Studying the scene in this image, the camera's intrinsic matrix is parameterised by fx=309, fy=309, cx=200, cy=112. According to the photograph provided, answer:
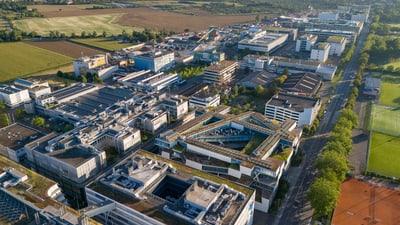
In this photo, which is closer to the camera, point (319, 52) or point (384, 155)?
point (384, 155)

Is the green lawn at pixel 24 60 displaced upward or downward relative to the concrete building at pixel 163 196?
upward

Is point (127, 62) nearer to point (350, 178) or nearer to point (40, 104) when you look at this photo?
point (40, 104)

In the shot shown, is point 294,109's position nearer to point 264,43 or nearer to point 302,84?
point 302,84

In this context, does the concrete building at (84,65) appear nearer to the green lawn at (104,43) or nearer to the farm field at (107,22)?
the green lawn at (104,43)

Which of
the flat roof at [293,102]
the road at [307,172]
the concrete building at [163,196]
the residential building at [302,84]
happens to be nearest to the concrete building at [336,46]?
the road at [307,172]

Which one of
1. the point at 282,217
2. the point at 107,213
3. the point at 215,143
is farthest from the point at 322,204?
the point at 107,213

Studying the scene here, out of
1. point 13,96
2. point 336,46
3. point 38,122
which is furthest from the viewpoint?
point 336,46

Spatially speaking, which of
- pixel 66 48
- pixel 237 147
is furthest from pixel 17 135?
pixel 66 48

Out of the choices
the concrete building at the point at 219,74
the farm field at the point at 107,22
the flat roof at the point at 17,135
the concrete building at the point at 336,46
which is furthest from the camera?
the farm field at the point at 107,22
